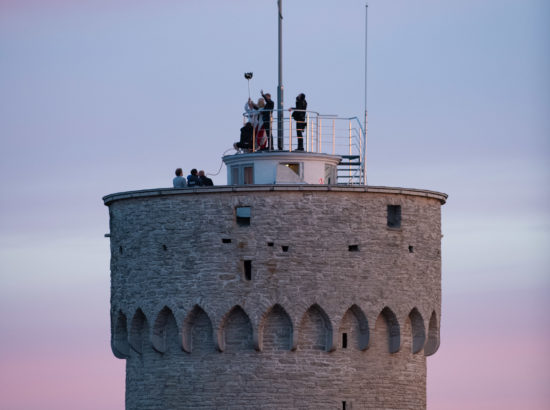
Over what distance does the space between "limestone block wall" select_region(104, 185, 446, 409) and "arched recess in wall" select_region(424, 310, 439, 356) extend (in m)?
0.45

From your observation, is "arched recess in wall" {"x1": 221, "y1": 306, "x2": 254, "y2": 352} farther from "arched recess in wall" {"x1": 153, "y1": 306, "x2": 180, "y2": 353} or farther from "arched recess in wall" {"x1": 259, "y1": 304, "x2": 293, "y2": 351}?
"arched recess in wall" {"x1": 153, "y1": 306, "x2": 180, "y2": 353}

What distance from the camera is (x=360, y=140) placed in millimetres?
55781

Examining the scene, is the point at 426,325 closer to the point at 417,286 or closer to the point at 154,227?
the point at 417,286

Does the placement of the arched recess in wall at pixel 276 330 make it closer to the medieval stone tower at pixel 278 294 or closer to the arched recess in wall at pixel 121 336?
the medieval stone tower at pixel 278 294

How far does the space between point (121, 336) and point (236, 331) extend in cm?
333

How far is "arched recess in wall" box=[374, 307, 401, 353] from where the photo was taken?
177 ft

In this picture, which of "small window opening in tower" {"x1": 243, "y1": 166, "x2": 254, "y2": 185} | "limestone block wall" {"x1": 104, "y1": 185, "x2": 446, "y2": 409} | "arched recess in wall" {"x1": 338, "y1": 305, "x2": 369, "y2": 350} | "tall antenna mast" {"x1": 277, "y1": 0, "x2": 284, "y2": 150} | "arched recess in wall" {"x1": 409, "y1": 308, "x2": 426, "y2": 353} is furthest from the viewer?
"tall antenna mast" {"x1": 277, "y1": 0, "x2": 284, "y2": 150}

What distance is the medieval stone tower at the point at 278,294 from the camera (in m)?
53.0

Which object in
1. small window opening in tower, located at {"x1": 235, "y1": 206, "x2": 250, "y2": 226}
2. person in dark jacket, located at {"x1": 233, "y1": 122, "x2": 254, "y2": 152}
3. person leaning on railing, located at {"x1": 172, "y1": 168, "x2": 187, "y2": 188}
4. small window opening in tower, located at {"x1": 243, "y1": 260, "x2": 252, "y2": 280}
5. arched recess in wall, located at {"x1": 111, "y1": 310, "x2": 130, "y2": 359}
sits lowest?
arched recess in wall, located at {"x1": 111, "y1": 310, "x2": 130, "y2": 359}

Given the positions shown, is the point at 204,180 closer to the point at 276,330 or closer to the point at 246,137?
the point at 246,137

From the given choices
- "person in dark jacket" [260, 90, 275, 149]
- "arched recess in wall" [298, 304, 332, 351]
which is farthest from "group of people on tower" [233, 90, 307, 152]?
"arched recess in wall" [298, 304, 332, 351]

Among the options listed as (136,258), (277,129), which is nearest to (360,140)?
(277,129)

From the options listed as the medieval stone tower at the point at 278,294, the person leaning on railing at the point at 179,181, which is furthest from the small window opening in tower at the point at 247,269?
the person leaning on railing at the point at 179,181

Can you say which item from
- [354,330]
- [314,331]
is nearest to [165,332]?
[314,331]
